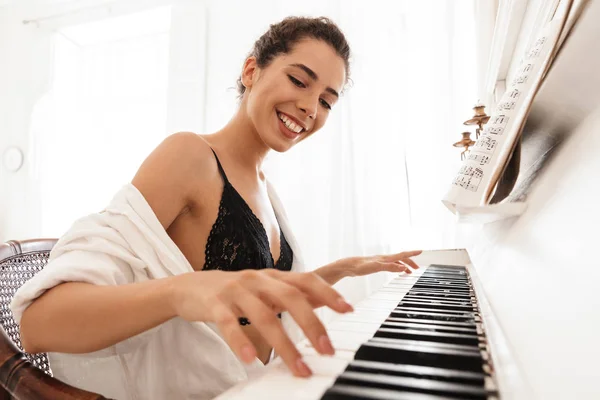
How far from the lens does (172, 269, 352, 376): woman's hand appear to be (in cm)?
26

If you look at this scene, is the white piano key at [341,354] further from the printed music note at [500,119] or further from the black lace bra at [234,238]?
the black lace bra at [234,238]

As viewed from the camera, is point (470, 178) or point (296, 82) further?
point (296, 82)

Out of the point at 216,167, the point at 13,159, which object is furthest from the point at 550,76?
the point at 13,159

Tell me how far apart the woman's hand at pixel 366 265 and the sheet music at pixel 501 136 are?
1.00 ft

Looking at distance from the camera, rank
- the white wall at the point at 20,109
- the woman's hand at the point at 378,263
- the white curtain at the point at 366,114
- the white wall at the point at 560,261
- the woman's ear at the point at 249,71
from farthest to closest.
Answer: the white wall at the point at 20,109 → the white curtain at the point at 366,114 → the woman's ear at the point at 249,71 → the woman's hand at the point at 378,263 → the white wall at the point at 560,261

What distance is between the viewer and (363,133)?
2.18 m

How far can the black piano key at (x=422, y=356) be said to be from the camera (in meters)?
0.26

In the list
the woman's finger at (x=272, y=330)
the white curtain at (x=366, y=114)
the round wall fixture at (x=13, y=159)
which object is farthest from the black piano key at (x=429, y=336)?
the round wall fixture at (x=13, y=159)

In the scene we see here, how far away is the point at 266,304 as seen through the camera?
0.30 m

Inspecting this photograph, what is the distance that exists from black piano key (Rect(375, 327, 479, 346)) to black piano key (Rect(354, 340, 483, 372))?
0.09ft

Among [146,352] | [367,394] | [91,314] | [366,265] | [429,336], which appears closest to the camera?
[367,394]

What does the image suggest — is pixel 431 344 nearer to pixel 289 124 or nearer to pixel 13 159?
pixel 289 124

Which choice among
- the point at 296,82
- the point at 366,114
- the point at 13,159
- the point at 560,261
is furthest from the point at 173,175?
the point at 13,159

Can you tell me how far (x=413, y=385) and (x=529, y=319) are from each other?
0.41 feet
